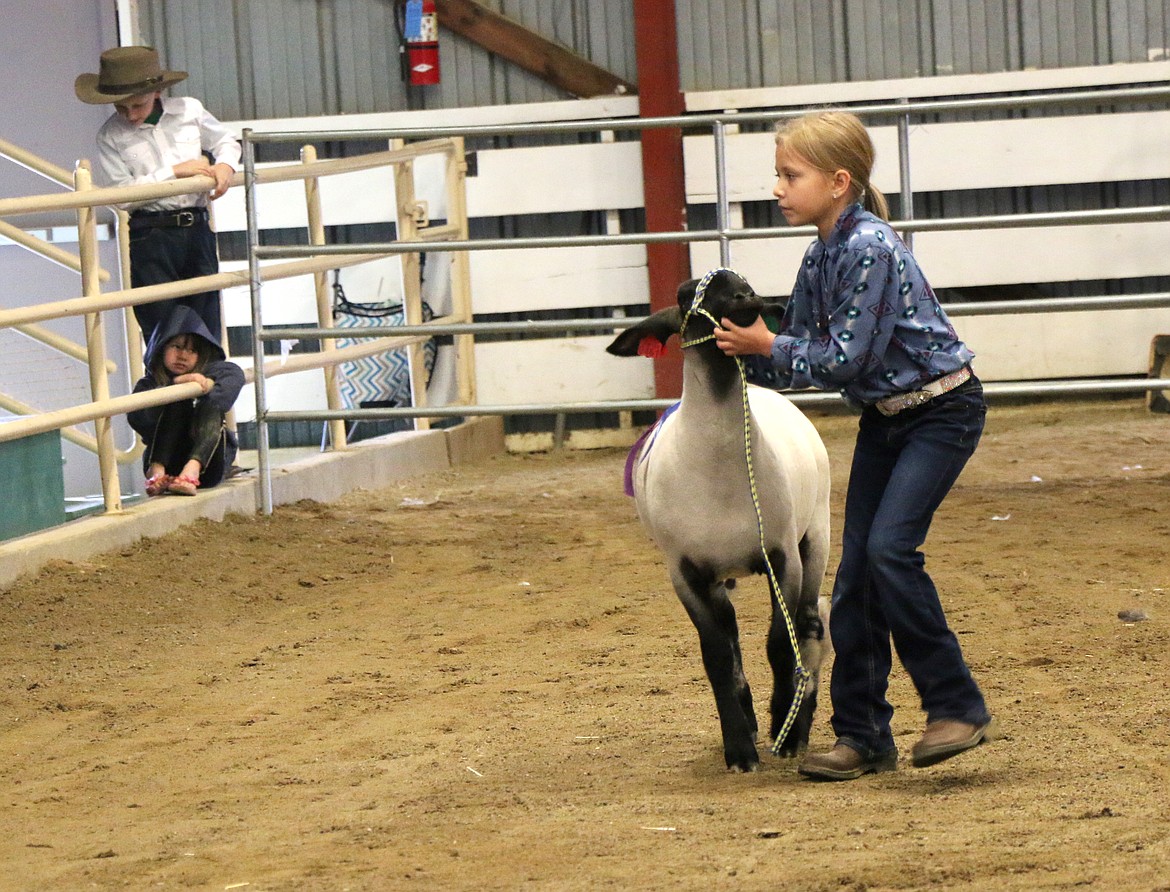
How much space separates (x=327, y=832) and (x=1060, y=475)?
5.24 metres

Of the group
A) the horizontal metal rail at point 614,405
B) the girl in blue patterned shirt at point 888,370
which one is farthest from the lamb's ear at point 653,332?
the horizontal metal rail at point 614,405

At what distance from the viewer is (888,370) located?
3264 millimetres

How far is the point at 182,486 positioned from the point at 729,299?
3.82m

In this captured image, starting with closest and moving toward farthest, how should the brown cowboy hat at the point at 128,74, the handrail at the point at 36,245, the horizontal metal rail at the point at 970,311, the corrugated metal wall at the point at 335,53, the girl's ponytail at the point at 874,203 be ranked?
the girl's ponytail at the point at 874,203 < the brown cowboy hat at the point at 128,74 < the horizontal metal rail at the point at 970,311 < the handrail at the point at 36,245 < the corrugated metal wall at the point at 335,53

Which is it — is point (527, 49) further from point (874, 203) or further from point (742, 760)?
point (742, 760)

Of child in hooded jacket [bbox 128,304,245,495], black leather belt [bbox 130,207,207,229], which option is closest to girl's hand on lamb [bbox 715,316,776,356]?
child in hooded jacket [bbox 128,304,245,495]

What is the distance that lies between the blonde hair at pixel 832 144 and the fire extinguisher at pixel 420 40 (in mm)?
6545

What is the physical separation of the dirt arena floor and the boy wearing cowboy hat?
112cm

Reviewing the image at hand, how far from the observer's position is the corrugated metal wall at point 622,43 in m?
9.48

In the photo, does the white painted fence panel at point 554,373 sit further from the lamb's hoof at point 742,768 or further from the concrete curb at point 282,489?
the lamb's hoof at point 742,768

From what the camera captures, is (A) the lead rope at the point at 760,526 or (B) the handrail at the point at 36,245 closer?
(A) the lead rope at the point at 760,526

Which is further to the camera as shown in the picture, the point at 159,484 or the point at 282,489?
the point at 282,489

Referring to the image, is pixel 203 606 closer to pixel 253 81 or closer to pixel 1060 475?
pixel 1060 475

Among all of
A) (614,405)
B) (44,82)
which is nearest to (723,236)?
(614,405)
